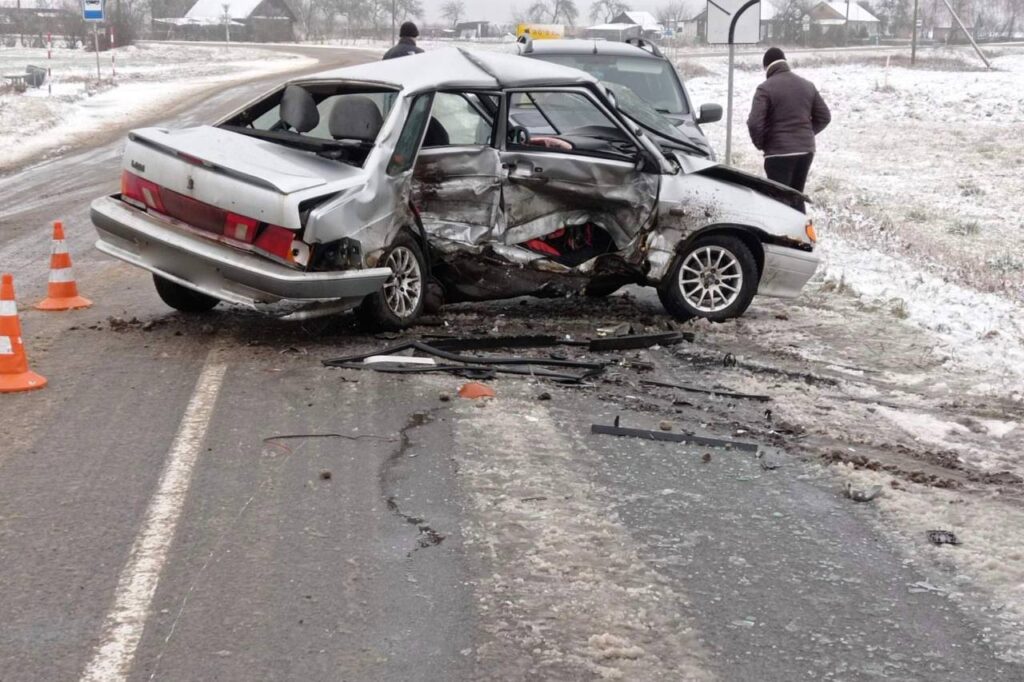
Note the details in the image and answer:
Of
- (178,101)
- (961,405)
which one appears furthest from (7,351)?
(178,101)

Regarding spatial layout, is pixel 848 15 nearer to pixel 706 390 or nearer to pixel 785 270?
pixel 785 270

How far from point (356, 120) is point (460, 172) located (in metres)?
0.79

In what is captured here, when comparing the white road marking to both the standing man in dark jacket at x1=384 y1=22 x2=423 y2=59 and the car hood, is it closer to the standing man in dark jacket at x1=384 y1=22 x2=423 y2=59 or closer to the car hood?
the car hood

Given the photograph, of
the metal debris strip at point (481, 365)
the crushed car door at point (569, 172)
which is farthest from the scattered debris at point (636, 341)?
the crushed car door at point (569, 172)

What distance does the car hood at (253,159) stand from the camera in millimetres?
6992

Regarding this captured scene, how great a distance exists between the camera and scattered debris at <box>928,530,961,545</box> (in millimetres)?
4676

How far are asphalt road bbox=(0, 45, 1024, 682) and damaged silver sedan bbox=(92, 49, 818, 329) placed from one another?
0.71 m

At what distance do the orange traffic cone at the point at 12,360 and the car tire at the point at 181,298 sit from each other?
1.52 metres

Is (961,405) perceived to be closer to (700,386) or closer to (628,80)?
(700,386)

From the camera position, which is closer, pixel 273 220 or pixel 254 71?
pixel 273 220

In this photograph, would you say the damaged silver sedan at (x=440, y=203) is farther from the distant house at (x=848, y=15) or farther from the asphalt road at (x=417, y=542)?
the distant house at (x=848, y=15)

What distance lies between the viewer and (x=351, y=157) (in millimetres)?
7656

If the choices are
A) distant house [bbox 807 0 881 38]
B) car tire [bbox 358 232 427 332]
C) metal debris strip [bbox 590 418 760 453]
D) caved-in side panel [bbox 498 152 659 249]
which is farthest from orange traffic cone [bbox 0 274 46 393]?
distant house [bbox 807 0 881 38]

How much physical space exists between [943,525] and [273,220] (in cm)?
396
